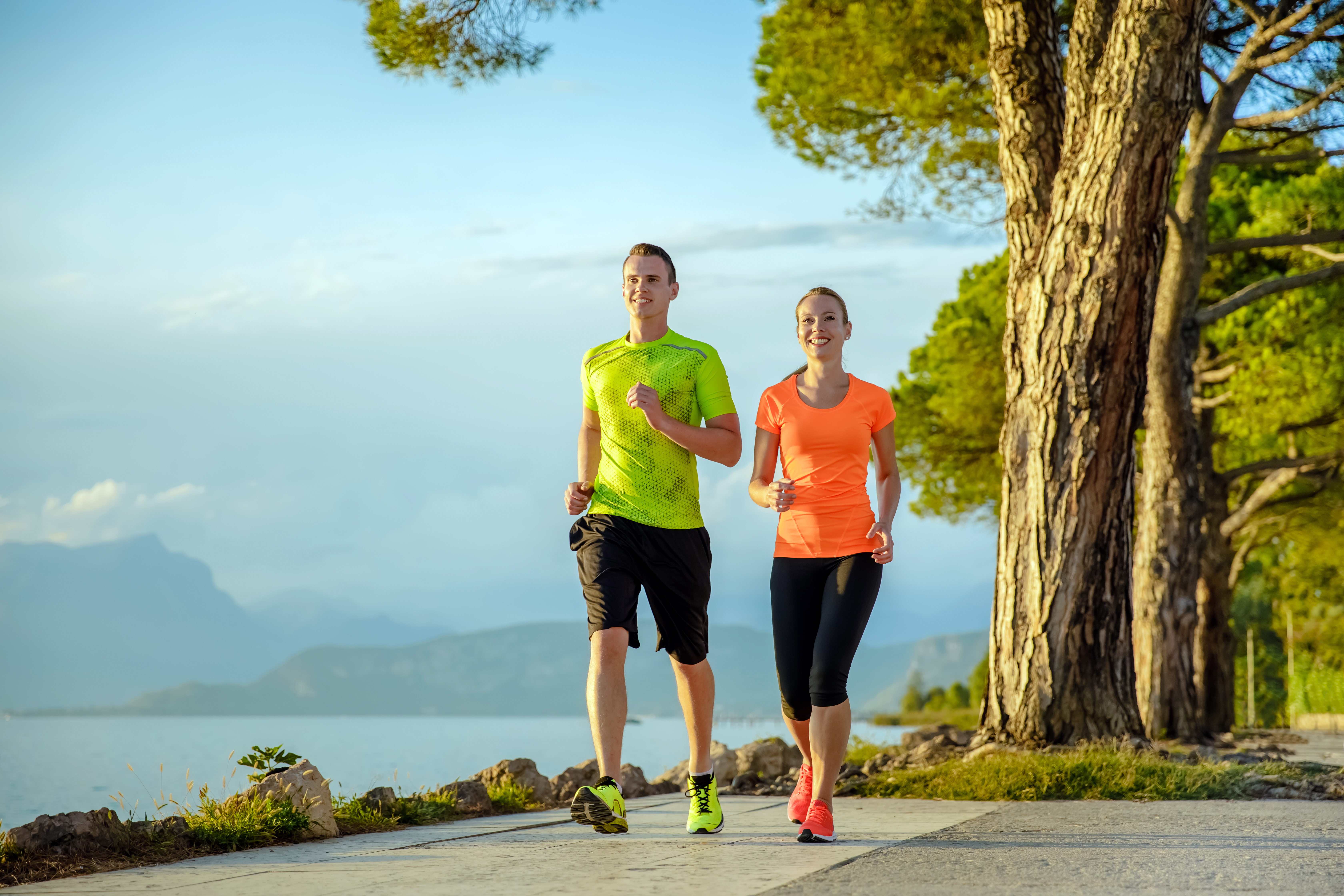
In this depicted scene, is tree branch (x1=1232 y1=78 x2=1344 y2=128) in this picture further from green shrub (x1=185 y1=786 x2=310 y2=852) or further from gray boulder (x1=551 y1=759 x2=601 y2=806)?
green shrub (x1=185 y1=786 x2=310 y2=852)

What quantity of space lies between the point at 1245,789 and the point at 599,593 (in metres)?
3.64

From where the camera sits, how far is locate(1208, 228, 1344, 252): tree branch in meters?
11.5

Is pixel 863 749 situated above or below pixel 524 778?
below

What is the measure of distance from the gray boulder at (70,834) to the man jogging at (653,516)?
58.4 inches

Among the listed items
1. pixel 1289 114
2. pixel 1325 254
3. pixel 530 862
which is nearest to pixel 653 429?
pixel 530 862

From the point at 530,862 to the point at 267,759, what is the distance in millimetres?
1618

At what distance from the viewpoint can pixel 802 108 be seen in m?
12.7

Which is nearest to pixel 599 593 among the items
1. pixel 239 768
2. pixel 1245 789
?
pixel 239 768

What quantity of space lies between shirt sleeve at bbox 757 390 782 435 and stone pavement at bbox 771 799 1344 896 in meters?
1.45

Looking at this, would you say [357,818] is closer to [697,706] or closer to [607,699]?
[607,699]

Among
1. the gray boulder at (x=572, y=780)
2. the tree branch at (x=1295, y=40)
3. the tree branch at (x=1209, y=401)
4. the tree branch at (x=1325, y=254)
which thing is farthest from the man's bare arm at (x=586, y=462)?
the tree branch at (x=1209, y=401)

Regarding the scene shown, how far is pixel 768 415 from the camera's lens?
14.5 feet

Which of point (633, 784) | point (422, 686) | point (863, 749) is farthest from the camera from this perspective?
point (422, 686)

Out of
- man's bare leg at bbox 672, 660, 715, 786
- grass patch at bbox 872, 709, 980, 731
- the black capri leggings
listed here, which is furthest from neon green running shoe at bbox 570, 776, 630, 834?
grass patch at bbox 872, 709, 980, 731
